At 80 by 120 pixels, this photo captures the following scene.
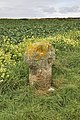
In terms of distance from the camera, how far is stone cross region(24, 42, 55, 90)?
6059mm

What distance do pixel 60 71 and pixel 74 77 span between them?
429mm

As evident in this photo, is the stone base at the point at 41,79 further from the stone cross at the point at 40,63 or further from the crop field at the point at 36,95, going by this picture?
the crop field at the point at 36,95

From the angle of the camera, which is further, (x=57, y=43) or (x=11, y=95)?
(x=57, y=43)

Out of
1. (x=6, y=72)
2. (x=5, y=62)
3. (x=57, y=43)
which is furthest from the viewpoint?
(x=57, y=43)

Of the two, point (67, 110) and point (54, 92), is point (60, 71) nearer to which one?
point (54, 92)

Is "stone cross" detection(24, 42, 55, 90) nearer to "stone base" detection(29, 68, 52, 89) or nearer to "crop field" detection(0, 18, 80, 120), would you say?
"stone base" detection(29, 68, 52, 89)

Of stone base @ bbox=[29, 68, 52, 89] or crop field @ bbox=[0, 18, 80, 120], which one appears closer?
crop field @ bbox=[0, 18, 80, 120]

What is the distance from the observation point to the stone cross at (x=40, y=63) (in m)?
6.06

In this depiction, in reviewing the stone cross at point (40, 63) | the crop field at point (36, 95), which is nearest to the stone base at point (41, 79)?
the stone cross at point (40, 63)

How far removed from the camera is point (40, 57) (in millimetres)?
6051

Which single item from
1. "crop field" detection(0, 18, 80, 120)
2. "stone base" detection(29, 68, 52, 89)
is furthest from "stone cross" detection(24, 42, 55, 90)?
"crop field" detection(0, 18, 80, 120)

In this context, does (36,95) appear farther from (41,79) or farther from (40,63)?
(40,63)

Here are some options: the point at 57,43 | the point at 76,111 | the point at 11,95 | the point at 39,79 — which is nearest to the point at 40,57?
the point at 39,79

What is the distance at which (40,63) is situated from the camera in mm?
6070
